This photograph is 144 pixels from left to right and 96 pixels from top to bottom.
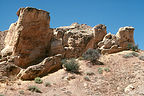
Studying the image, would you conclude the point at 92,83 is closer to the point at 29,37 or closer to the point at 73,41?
the point at 29,37

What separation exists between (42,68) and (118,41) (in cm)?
1166

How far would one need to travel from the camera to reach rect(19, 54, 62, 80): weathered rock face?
11.3 metres

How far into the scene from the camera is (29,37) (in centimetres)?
1362

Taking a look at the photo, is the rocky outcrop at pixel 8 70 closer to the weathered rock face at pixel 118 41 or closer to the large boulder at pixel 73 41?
the large boulder at pixel 73 41

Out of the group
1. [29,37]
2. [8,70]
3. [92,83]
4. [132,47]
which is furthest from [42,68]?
[132,47]

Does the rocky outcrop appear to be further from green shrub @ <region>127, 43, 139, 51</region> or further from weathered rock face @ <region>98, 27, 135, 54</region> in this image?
green shrub @ <region>127, 43, 139, 51</region>

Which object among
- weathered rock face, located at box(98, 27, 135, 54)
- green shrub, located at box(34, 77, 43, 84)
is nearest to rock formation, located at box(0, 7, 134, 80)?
green shrub, located at box(34, 77, 43, 84)

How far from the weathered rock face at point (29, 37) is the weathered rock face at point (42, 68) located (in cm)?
167

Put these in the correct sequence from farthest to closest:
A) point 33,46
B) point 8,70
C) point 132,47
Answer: point 132,47 → point 33,46 → point 8,70

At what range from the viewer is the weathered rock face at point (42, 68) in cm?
1127

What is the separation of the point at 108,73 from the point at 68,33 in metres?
7.96

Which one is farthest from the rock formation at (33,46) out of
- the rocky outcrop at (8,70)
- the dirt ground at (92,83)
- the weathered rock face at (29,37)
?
the dirt ground at (92,83)

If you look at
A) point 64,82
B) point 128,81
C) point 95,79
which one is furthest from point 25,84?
point 128,81

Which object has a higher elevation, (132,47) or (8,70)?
(132,47)
